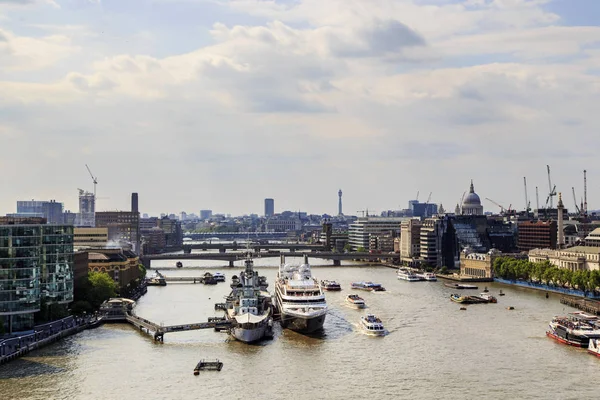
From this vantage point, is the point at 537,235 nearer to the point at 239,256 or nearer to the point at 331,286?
the point at 239,256

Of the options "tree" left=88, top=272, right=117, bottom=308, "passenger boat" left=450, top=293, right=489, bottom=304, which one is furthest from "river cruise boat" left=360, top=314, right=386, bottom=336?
"tree" left=88, top=272, right=117, bottom=308

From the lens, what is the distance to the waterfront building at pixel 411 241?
160 meters

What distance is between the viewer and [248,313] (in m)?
66.2

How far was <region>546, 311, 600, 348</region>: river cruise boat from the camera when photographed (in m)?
61.7

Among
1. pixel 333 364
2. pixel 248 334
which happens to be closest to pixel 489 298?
pixel 248 334

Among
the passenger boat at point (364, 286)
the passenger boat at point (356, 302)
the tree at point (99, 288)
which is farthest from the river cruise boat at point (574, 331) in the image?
the tree at point (99, 288)

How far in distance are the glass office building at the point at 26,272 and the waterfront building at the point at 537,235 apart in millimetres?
94290

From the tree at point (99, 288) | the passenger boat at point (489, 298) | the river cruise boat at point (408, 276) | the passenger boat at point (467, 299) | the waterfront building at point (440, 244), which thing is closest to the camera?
the tree at point (99, 288)

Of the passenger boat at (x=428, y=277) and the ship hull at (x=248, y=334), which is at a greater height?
the passenger boat at (x=428, y=277)

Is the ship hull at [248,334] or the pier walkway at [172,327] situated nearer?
the ship hull at [248,334]

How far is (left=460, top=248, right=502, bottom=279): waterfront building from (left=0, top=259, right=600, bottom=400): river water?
4235cm

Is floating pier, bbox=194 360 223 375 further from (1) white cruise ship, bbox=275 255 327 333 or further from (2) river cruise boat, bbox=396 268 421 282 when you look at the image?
(2) river cruise boat, bbox=396 268 421 282

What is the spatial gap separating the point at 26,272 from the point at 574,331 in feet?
135

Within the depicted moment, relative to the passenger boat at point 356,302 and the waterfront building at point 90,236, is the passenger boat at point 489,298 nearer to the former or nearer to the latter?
the passenger boat at point 356,302
